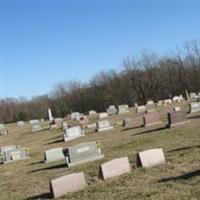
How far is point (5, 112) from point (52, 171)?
94173 mm

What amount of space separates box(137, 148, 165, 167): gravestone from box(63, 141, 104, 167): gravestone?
389 cm

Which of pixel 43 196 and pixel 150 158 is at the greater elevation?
pixel 150 158

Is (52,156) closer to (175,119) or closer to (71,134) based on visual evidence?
(175,119)

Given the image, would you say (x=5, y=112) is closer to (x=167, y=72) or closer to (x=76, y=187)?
(x=167, y=72)

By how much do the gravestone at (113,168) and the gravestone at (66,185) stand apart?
75 centimetres

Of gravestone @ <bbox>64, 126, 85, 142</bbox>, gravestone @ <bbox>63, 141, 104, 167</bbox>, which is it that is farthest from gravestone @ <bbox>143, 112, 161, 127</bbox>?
gravestone @ <bbox>63, 141, 104, 167</bbox>

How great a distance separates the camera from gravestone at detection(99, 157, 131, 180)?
35.1 feet

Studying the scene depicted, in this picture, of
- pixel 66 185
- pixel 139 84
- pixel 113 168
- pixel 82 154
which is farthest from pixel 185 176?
pixel 139 84

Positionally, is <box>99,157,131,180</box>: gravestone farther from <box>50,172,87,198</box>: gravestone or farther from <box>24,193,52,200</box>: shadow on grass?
<box>24,193,52,200</box>: shadow on grass

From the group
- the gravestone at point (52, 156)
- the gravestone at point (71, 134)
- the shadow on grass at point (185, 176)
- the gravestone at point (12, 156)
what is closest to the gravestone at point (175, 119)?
the gravestone at point (52, 156)

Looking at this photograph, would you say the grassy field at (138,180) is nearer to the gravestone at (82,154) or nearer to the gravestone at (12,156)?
the gravestone at (82,154)

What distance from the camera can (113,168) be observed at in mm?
10828

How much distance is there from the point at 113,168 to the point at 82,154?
4450mm

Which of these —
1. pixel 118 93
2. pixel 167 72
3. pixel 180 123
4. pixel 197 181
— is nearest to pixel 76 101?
pixel 118 93
